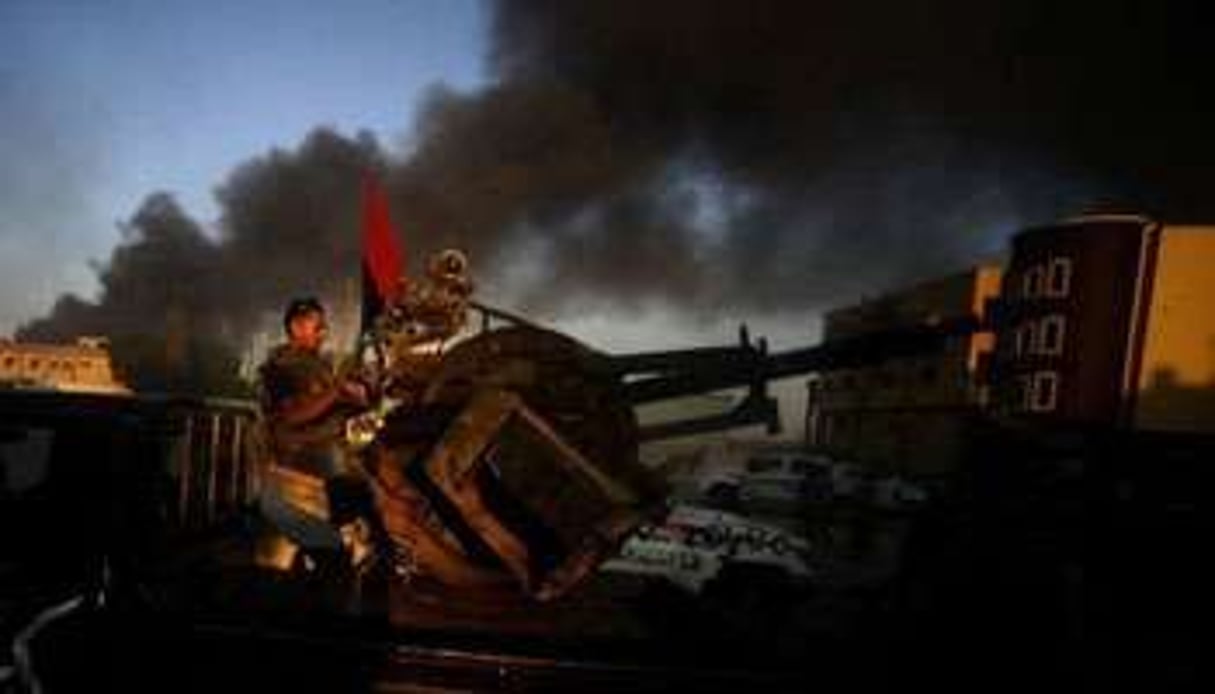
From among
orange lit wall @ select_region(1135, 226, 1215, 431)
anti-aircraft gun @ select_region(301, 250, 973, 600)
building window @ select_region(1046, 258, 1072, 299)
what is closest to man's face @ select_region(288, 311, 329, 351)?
anti-aircraft gun @ select_region(301, 250, 973, 600)

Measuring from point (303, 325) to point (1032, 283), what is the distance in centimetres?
3068

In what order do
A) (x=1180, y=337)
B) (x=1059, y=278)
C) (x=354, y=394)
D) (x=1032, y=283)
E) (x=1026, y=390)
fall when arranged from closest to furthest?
(x=354, y=394)
(x=1180, y=337)
(x=1059, y=278)
(x=1026, y=390)
(x=1032, y=283)

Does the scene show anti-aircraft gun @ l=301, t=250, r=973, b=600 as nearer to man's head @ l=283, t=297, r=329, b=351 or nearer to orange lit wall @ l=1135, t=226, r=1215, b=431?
man's head @ l=283, t=297, r=329, b=351

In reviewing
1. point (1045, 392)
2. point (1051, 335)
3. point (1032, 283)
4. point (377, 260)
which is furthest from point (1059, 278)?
point (377, 260)

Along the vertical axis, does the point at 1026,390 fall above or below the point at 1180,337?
below

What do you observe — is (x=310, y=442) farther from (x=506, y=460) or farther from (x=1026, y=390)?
(x=1026, y=390)

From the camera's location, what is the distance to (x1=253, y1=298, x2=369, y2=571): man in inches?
166

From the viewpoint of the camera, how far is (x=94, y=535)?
3.29 m

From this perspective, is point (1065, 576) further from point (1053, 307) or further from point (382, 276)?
point (1053, 307)

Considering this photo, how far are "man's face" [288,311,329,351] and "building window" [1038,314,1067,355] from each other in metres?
29.5

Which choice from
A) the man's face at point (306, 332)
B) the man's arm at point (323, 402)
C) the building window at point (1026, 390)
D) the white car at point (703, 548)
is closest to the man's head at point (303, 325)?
the man's face at point (306, 332)

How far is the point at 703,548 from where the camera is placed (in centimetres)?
1166

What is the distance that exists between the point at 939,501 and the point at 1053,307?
29425mm

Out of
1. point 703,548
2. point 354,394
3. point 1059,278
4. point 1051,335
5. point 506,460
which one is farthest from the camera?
point 1051,335
